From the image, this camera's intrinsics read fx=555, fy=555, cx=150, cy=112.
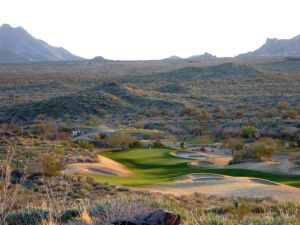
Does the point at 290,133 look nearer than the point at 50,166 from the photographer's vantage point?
No

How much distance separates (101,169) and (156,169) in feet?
10.9

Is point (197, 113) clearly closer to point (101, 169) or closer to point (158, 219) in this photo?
point (101, 169)

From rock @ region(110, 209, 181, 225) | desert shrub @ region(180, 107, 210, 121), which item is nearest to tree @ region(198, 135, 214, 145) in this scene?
desert shrub @ region(180, 107, 210, 121)

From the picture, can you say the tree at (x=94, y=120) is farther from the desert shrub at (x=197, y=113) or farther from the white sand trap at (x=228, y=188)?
the white sand trap at (x=228, y=188)

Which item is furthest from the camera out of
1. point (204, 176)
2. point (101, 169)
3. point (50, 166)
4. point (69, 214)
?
point (101, 169)

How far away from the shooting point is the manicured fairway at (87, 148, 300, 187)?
25.4 m

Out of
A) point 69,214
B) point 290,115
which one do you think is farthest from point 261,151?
point 69,214

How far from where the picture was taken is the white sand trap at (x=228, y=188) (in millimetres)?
20109

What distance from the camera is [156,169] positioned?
30.1 meters

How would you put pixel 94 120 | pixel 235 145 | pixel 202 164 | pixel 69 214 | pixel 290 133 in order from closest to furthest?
pixel 69 214 → pixel 202 164 → pixel 235 145 → pixel 290 133 → pixel 94 120

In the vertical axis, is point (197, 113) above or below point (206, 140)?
above

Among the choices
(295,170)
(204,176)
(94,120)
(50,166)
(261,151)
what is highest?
(50,166)

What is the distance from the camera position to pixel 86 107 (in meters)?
64.1

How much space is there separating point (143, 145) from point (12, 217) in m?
29.8
